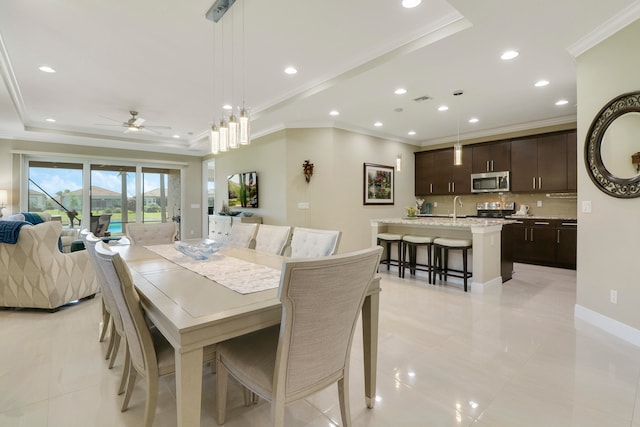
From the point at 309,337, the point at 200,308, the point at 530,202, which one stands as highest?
the point at 530,202

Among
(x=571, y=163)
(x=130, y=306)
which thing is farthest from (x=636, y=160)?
(x=130, y=306)

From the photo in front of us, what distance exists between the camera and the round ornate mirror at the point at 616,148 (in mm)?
2506

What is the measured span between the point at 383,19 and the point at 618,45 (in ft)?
6.54

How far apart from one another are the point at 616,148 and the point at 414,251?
2567 millimetres

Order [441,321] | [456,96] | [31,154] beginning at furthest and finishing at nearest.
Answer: [31,154], [456,96], [441,321]

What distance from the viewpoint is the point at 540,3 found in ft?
7.54

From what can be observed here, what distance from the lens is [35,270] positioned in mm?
3115

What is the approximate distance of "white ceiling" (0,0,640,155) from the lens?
248 cm

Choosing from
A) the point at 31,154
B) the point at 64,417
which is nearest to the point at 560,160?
the point at 64,417

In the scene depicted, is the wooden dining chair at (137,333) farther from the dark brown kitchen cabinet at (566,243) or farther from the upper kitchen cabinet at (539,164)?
the upper kitchen cabinet at (539,164)

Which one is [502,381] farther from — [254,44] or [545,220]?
[545,220]

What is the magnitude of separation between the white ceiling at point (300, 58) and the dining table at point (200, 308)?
2058 millimetres

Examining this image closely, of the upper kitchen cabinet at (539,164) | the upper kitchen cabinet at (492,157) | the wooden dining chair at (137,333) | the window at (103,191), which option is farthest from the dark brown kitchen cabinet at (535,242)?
the window at (103,191)

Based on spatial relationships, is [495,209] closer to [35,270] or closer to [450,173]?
[450,173]
